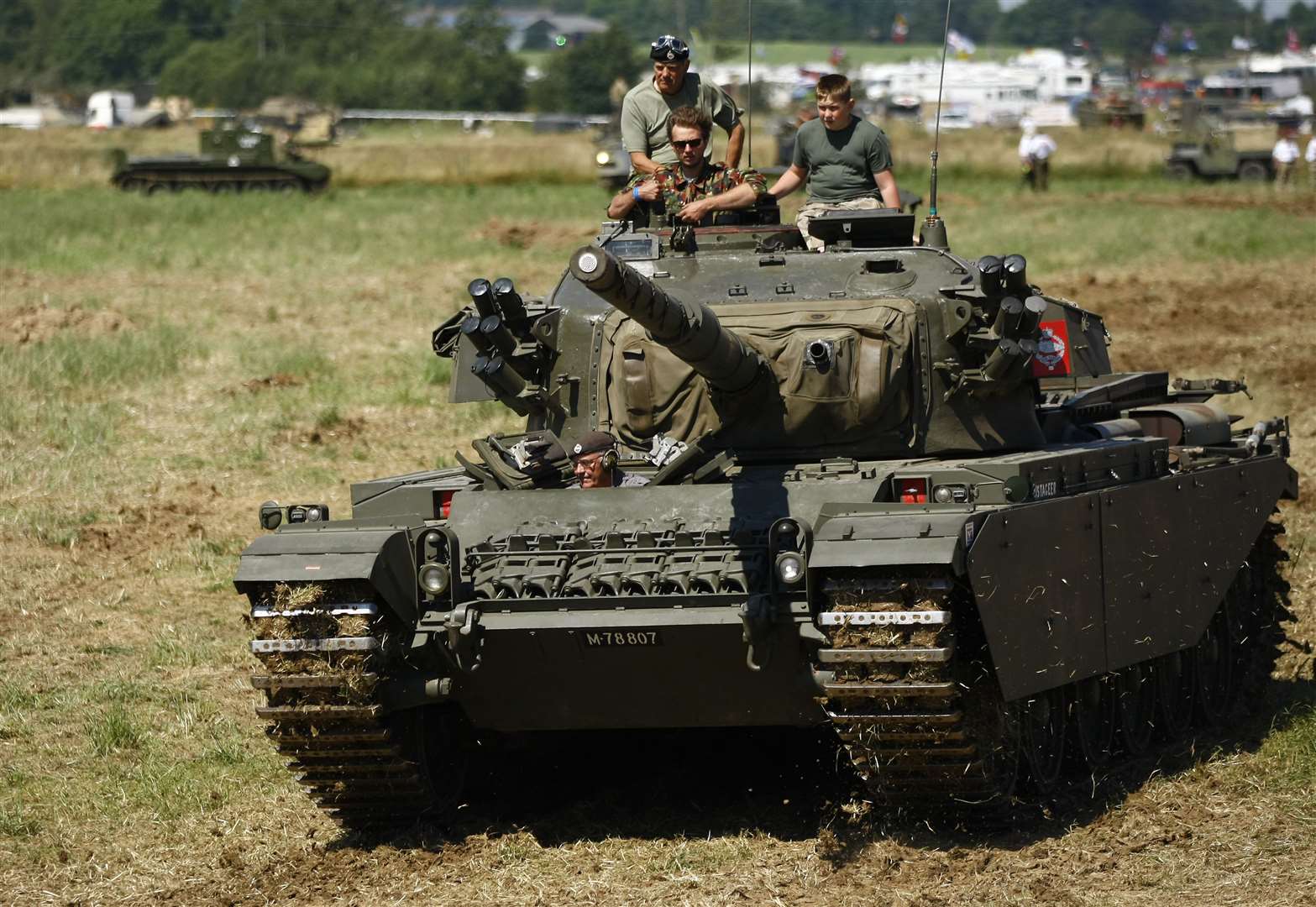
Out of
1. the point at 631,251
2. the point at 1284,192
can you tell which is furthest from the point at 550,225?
the point at 631,251

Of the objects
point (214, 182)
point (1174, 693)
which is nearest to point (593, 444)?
point (1174, 693)

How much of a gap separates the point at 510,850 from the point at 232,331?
16.7 m

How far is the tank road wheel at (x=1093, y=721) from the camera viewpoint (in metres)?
11.0

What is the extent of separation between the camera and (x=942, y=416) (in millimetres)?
10977

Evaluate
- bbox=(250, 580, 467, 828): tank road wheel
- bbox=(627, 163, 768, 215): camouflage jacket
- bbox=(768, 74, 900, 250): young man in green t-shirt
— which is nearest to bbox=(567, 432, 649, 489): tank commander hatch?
bbox=(250, 580, 467, 828): tank road wheel

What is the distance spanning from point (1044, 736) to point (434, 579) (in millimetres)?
3148

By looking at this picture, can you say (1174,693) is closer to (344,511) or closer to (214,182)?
(344,511)

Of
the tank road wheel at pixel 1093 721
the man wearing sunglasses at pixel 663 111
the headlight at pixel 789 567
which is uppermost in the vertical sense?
the man wearing sunglasses at pixel 663 111

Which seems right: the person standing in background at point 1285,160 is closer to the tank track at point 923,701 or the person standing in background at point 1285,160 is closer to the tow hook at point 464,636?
the tank track at point 923,701

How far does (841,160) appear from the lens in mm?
13305

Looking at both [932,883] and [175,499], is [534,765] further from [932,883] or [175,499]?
[175,499]

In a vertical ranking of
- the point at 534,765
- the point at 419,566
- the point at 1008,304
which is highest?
the point at 1008,304

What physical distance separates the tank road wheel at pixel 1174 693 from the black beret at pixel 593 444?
3410mm

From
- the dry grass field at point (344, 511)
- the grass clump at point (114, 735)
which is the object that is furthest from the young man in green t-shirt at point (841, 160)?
the grass clump at point (114, 735)
